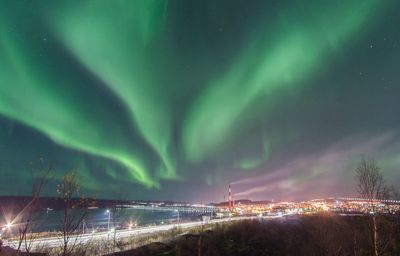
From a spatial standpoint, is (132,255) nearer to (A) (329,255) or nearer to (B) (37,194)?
(A) (329,255)

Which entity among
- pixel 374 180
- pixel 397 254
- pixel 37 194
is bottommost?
pixel 397 254

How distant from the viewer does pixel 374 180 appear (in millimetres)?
29094

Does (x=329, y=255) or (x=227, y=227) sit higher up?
(x=227, y=227)

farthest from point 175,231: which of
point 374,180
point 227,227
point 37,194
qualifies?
point 37,194

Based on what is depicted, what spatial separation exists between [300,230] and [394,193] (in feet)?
63.4

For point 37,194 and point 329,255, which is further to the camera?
point 329,255

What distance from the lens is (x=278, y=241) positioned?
55.9 meters

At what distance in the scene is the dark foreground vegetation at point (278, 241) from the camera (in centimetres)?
3544

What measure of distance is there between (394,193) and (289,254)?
2040 centimetres

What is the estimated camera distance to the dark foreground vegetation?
35.4 metres

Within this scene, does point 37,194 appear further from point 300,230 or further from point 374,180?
point 300,230

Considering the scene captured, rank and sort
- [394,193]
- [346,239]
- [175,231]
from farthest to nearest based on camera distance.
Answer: [175,231] < [394,193] < [346,239]

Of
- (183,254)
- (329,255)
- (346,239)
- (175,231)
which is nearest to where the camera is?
(329,255)

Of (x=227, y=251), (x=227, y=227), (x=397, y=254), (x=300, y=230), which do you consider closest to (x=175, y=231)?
(x=227, y=227)
